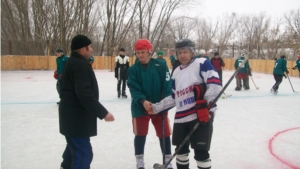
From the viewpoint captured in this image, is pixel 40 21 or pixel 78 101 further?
pixel 40 21

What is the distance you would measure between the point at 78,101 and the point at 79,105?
4cm

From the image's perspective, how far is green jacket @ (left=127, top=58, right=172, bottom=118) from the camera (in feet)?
9.59

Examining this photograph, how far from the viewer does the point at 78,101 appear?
2.36 metres

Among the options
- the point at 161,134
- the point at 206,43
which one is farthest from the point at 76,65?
the point at 206,43

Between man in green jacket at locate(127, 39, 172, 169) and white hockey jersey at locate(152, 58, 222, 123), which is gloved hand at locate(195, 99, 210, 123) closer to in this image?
white hockey jersey at locate(152, 58, 222, 123)

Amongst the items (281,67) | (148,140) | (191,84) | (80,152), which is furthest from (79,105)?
(281,67)

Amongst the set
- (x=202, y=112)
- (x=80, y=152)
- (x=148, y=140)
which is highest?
(x=202, y=112)

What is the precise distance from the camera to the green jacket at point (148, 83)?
2922 mm

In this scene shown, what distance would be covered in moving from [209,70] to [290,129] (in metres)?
3.40

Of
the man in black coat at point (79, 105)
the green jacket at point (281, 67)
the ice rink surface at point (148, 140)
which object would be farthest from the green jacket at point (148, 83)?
the green jacket at point (281, 67)

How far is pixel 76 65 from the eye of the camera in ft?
7.48

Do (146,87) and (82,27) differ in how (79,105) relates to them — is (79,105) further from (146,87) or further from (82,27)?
(82,27)

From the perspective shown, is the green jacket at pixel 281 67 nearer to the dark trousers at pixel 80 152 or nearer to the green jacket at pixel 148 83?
the green jacket at pixel 148 83

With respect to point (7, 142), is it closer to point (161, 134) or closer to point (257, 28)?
point (161, 134)
